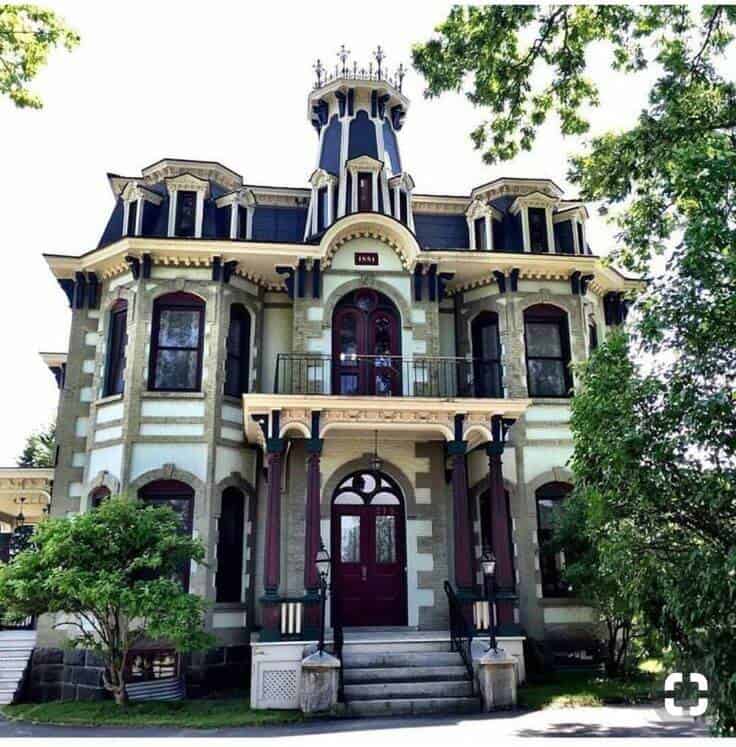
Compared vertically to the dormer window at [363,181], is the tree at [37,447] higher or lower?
lower

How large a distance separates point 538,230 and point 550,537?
724 cm

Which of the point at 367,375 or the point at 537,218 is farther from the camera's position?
the point at 537,218

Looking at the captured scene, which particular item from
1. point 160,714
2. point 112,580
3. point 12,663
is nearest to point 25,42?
point 112,580

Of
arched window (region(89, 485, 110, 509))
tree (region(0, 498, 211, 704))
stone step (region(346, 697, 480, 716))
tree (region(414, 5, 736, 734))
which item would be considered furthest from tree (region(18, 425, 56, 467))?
tree (region(414, 5, 736, 734))

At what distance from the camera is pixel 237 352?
15.4m

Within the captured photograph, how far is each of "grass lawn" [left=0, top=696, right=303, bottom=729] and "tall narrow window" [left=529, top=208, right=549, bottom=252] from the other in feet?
37.3

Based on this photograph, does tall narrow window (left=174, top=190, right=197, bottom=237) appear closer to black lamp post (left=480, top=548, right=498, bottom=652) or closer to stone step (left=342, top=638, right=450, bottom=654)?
stone step (left=342, top=638, right=450, bottom=654)

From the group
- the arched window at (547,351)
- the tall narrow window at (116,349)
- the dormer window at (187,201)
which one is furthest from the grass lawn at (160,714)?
the dormer window at (187,201)

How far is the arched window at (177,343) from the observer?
48.2 feet

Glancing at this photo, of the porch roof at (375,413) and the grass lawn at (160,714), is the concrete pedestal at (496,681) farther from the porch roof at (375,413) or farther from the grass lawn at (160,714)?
the porch roof at (375,413)

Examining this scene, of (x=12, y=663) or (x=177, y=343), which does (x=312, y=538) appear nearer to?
(x=177, y=343)

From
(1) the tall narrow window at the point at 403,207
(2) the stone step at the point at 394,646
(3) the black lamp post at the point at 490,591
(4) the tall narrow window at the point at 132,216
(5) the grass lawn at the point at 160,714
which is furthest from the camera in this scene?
(1) the tall narrow window at the point at 403,207

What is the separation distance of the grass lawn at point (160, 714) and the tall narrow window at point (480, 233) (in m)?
10.9

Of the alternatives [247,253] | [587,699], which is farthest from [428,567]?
[247,253]
